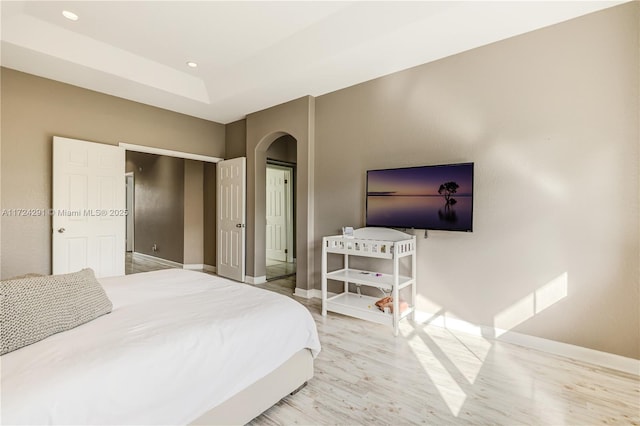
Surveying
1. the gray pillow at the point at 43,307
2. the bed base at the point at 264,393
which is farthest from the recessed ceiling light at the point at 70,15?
the bed base at the point at 264,393

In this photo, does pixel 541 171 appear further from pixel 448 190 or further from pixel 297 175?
pixel 297 175

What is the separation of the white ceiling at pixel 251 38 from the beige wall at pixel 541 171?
0.26 metres

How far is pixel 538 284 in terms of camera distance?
2.55 metres

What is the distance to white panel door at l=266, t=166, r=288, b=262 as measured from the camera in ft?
21.2

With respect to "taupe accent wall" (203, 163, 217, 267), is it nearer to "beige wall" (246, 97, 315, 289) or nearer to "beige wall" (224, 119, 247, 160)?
"beige wall" (224, 119, 247, 160)

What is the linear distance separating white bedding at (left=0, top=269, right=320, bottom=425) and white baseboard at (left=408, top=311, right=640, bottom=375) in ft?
5.42

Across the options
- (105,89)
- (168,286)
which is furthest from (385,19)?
(105,89)

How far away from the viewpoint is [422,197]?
301 cm

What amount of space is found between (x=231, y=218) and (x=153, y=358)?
386cm

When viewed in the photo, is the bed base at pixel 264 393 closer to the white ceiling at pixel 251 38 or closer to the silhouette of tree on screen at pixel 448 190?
the silhouette of tree on screen at pixel 448 190

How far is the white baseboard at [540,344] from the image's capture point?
2230mm

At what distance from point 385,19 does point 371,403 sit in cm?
296

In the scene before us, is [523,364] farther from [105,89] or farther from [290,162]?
[105,89]

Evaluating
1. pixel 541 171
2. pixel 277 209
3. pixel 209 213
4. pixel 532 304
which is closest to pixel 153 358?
pixel 532 304
